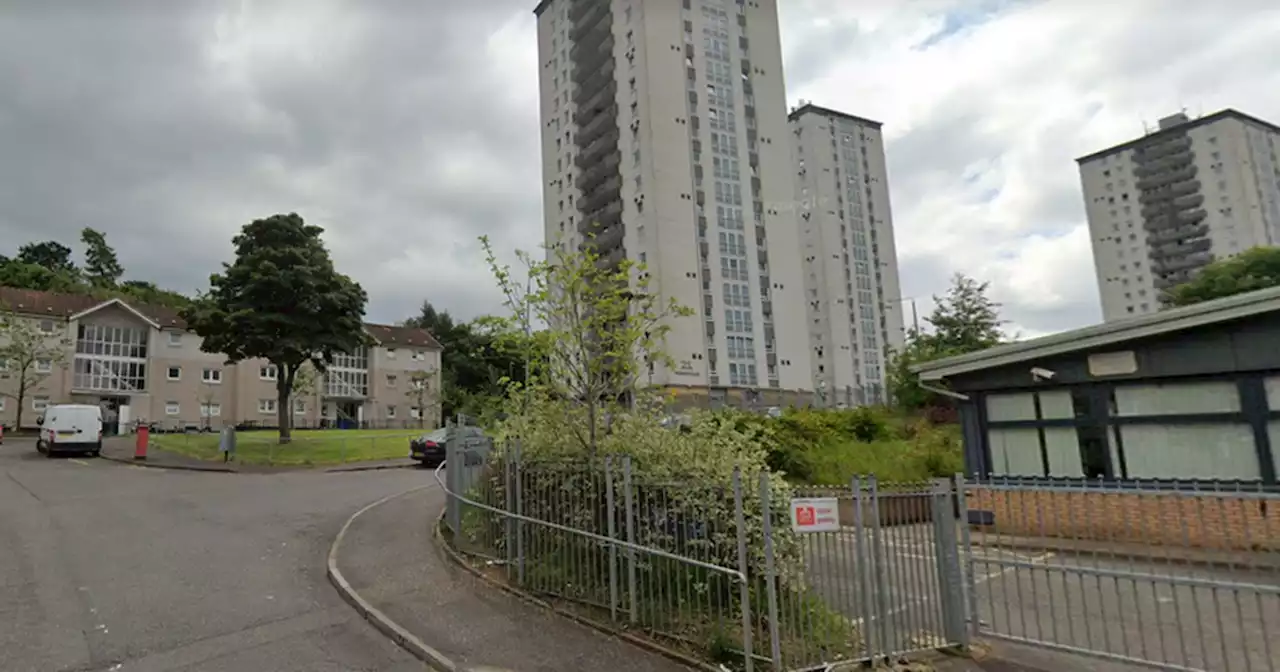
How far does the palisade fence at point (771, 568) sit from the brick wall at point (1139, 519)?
54 centimetres

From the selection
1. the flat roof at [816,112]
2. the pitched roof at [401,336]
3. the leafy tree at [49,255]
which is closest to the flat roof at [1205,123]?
the flat roof at [816,112]

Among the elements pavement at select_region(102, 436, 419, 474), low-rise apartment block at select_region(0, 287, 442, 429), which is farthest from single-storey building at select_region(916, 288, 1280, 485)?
low-rise apartment block at select_region(0, 287, 442, 429)

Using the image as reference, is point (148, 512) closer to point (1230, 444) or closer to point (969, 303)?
point (1230, 444)

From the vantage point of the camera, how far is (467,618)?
6707 millimetres

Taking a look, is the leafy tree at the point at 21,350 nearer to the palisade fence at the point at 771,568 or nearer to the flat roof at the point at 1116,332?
the palisade fence at the point at 771,568

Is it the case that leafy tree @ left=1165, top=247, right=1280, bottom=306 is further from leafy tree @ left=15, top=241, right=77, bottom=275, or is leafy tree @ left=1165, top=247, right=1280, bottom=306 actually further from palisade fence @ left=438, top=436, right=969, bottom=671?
leafy tree @ left=15, top=241, right=77, bottom=275

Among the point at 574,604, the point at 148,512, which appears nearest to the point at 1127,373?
the point at 574,604

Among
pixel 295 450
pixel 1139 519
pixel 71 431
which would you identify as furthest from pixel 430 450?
pixel 1139 519

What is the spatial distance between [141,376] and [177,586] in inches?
2154

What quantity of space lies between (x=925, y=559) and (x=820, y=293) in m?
71.0

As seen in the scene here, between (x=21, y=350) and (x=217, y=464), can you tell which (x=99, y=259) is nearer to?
(x=21, y=350)

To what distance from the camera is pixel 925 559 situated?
5883 mm

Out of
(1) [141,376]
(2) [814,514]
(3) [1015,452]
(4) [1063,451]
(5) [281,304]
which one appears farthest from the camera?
(1) [141,376]

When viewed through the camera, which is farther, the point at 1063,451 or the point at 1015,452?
the point at 1015,452
